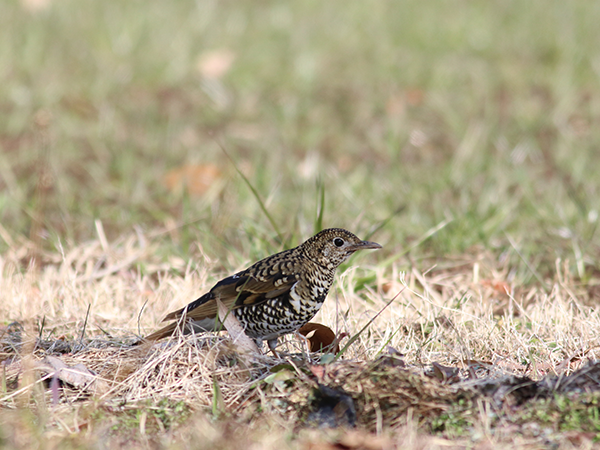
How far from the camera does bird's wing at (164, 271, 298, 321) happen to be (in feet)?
11.9

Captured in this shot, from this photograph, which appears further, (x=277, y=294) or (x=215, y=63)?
(x=215, y=63)

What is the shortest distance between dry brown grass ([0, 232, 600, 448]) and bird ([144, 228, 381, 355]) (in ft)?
0.64

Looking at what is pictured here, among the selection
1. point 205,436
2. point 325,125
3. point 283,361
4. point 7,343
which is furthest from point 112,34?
point 205,436

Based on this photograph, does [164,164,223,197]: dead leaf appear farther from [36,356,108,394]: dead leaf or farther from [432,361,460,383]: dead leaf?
[432,361,460,383]: dead leaf

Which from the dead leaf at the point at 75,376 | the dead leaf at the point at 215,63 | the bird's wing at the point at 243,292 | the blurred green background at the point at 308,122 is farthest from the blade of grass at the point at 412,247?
the dead leaf at the point at 215,63

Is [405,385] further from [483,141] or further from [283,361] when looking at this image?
[483,141]

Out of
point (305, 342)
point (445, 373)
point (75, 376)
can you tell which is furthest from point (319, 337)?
point (75, 376)

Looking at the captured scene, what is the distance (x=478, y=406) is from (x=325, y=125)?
5647 millimetres

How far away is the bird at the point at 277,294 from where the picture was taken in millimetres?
3541

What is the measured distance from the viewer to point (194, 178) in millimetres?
7172

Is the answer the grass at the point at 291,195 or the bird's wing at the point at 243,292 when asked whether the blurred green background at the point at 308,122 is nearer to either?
the grass at the point at 291,195

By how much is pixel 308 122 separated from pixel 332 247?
4652mm

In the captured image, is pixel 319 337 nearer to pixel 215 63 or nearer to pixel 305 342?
pixel 305 342

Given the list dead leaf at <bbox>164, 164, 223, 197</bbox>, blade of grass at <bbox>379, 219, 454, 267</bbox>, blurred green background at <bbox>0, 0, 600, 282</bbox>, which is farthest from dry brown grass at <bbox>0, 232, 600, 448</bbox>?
dead leaf at <bbox>164, 164, 223, 197</bbox>
